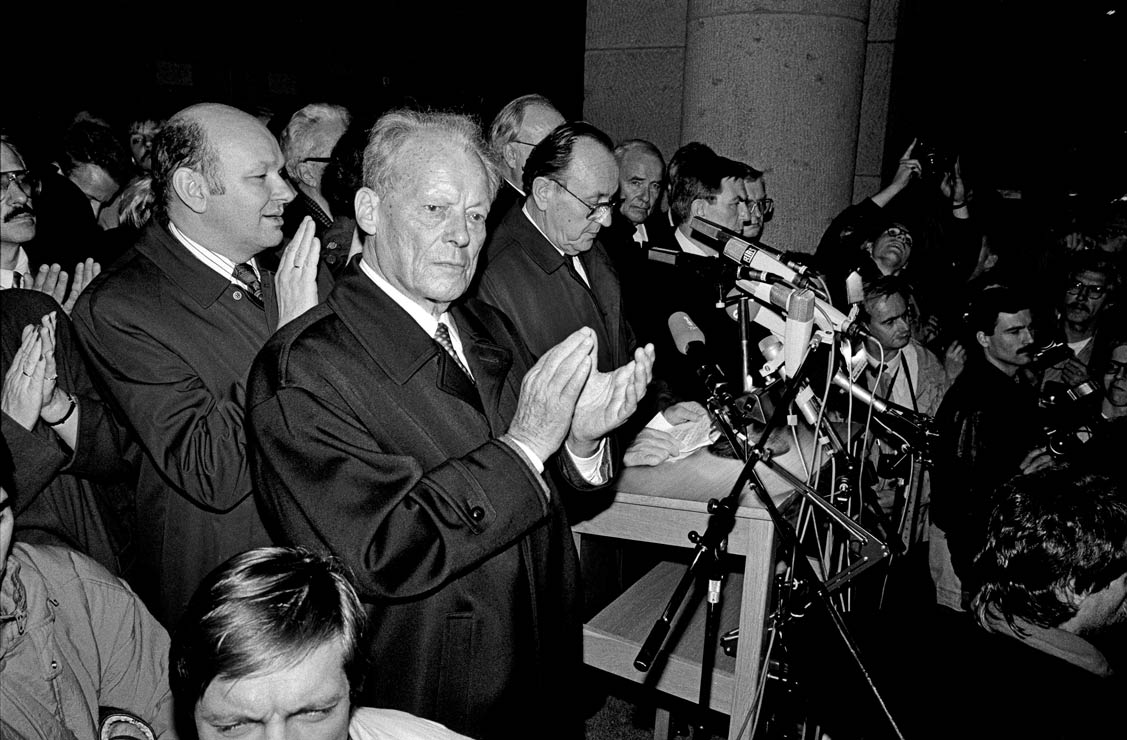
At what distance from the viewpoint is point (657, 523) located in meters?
2.23

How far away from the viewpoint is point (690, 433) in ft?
8.67

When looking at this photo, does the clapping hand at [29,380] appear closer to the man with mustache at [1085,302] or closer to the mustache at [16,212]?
the mustache at [16,212]

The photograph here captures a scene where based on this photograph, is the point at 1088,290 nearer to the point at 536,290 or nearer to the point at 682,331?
the point at 682,331

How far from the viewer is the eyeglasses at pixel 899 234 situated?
465cm

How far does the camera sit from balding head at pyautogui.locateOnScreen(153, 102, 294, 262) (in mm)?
2104

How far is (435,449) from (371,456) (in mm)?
158

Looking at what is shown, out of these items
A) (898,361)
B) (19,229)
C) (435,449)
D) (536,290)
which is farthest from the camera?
(898,361)

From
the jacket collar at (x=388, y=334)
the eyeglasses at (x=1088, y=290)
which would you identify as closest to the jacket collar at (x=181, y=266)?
the jacket collar at (x=388, y=334)

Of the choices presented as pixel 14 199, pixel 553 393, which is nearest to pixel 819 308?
pixel 553 393

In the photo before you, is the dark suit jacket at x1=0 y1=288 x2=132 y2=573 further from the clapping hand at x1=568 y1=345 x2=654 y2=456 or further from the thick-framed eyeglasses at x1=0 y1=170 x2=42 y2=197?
the clapping hand at x1=568 y1=345 x2=654 y2=456

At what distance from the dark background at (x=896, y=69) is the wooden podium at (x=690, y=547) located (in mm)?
4958

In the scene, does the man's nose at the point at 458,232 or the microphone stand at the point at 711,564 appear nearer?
the microphone stand at the point at 711,564

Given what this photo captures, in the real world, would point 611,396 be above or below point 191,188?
below

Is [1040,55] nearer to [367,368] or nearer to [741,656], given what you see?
[741,656]
